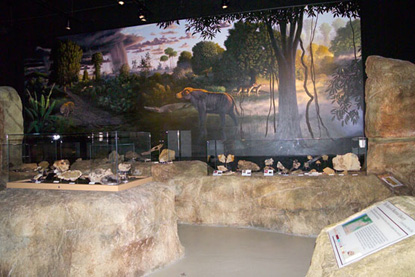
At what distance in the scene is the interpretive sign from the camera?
1.55 m

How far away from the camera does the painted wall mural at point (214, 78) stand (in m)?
7.52

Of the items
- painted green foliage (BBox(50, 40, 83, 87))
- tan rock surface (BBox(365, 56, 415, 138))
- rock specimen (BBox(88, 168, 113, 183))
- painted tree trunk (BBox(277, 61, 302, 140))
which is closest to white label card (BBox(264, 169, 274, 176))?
tan rock surface (BBox(365, 56, 415, 138))

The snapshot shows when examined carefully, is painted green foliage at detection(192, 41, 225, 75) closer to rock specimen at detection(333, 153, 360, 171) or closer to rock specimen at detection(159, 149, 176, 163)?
rock specimen at detection(159, 149, 176, 163)

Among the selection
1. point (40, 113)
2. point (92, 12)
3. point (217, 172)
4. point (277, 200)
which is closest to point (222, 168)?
point (217, 172)

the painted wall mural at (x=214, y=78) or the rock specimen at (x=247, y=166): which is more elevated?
the painted wall mural at (x=214, y=78)

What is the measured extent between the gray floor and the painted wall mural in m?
3.60

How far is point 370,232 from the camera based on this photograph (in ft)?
5.79

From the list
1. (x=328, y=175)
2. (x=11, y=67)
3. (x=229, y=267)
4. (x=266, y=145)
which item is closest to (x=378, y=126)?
(x=328, y=175)

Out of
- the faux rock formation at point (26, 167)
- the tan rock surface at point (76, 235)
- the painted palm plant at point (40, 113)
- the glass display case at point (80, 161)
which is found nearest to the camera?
the tan rock surface at point (76, 235)

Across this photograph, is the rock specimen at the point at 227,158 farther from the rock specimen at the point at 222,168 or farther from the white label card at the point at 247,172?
the white label card at the point at 247,172

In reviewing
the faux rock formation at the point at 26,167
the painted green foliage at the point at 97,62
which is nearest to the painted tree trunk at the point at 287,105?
the faux rock formation at the point at 26,167

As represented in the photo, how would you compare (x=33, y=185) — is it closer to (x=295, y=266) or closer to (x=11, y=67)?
(x=295, y=266)

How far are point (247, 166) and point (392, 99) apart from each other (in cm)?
281

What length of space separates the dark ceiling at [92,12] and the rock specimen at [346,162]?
445 cm
